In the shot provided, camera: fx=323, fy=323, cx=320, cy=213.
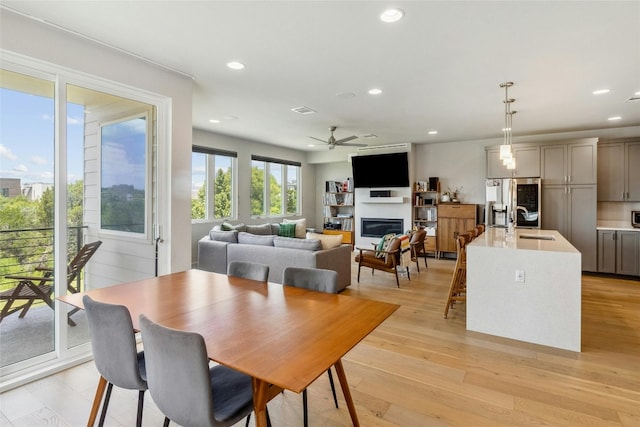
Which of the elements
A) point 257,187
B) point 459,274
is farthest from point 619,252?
point 257,187

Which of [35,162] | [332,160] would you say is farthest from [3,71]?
[332,160]

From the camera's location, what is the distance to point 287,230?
715 cm

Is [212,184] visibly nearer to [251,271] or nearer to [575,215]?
[251,271]

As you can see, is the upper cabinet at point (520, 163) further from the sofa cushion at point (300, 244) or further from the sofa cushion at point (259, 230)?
the sofa cushion at point (259, 230)

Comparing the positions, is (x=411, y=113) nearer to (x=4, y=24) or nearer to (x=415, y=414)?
(x=415, y=414)

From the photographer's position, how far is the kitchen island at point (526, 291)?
2.90m

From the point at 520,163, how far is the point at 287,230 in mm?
4894

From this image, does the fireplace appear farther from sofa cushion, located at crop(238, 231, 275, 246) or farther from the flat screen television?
sofa cushion, located at crop(238, 231, 275, 246)

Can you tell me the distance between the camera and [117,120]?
3.12 m

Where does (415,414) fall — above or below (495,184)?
below

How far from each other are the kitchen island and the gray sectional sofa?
187 cm

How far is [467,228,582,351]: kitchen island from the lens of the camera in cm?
290

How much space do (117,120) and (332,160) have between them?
627 cm

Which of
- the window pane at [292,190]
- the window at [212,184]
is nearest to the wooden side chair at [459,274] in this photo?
the window at [212,184]
